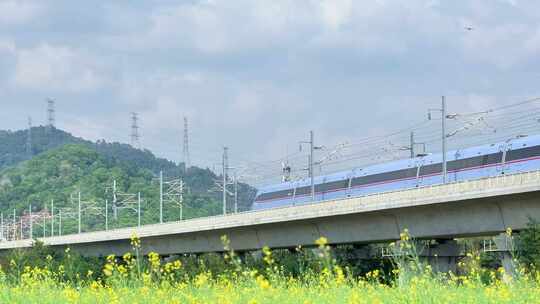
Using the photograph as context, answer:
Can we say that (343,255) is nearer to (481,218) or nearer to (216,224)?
(216,224)

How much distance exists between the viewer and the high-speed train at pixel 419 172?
42250 mm

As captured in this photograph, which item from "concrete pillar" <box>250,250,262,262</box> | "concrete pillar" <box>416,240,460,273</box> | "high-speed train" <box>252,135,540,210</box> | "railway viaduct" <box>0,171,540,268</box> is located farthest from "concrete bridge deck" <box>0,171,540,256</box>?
"high-speed train" <box>252,135,540,210</box>

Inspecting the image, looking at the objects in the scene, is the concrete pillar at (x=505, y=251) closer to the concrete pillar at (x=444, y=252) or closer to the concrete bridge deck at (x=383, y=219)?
the concrete bridge deck at (x=383, y=219)

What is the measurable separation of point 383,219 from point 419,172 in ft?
32.1

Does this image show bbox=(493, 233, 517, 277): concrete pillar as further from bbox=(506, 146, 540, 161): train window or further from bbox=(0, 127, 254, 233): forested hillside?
bbox=(0, 127, 254, 233): forested hillside

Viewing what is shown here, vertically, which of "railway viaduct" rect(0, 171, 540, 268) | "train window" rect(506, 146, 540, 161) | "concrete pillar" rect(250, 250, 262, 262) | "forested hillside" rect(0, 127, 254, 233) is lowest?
"concrete pillar" rect(250, 250, 262, 262)

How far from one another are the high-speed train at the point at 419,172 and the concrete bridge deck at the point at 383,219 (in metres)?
5.92

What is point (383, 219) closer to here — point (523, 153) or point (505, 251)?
point (523, 153)

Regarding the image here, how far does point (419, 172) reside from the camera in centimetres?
4991

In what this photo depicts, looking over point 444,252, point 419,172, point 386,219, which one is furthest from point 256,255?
point 386,219

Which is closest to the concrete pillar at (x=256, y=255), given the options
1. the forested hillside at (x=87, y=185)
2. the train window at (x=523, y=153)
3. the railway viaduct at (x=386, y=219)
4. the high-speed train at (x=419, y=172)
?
the railway viaduct at (x=386, y=219)

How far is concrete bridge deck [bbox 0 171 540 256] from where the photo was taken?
33188 mm

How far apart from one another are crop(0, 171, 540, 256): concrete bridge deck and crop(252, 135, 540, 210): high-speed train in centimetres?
592

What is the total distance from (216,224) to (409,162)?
1053 centimetres
